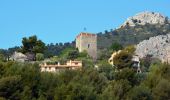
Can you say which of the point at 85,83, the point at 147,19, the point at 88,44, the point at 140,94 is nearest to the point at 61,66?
the point at 88,44

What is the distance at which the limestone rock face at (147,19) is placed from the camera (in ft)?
402

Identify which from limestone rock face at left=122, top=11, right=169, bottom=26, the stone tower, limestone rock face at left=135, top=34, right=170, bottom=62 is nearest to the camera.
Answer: limestone rock face at left=135, top=34, right=170, bottom=62

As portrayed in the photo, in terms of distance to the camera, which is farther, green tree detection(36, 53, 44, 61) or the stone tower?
the stone tower

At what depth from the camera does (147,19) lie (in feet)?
405

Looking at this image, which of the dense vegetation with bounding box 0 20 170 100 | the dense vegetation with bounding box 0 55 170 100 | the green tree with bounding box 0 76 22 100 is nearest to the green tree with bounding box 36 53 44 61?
the dense vegetation with bounding box 0 20 170 100

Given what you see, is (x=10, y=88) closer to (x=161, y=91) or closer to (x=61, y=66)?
(x=161, y=91)

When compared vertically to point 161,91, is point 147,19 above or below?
above

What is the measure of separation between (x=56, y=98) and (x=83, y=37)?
35.2 meters

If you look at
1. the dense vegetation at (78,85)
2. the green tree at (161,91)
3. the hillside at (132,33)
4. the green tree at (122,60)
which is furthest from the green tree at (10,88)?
the hillside at (132,33)

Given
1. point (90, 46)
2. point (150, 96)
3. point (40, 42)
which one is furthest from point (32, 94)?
point (90, 46)

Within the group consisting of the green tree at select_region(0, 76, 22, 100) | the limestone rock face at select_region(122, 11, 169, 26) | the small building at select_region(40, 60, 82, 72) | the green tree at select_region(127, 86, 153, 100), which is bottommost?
the green tree at select_region(127, 86, 153, 100)

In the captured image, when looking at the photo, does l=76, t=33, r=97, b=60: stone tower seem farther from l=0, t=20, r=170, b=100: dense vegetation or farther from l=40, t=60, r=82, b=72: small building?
l=40, t=60, r=82, b=72: small building

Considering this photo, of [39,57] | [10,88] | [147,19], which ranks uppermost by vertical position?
[147,19]

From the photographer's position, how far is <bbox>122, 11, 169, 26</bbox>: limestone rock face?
122 meters
